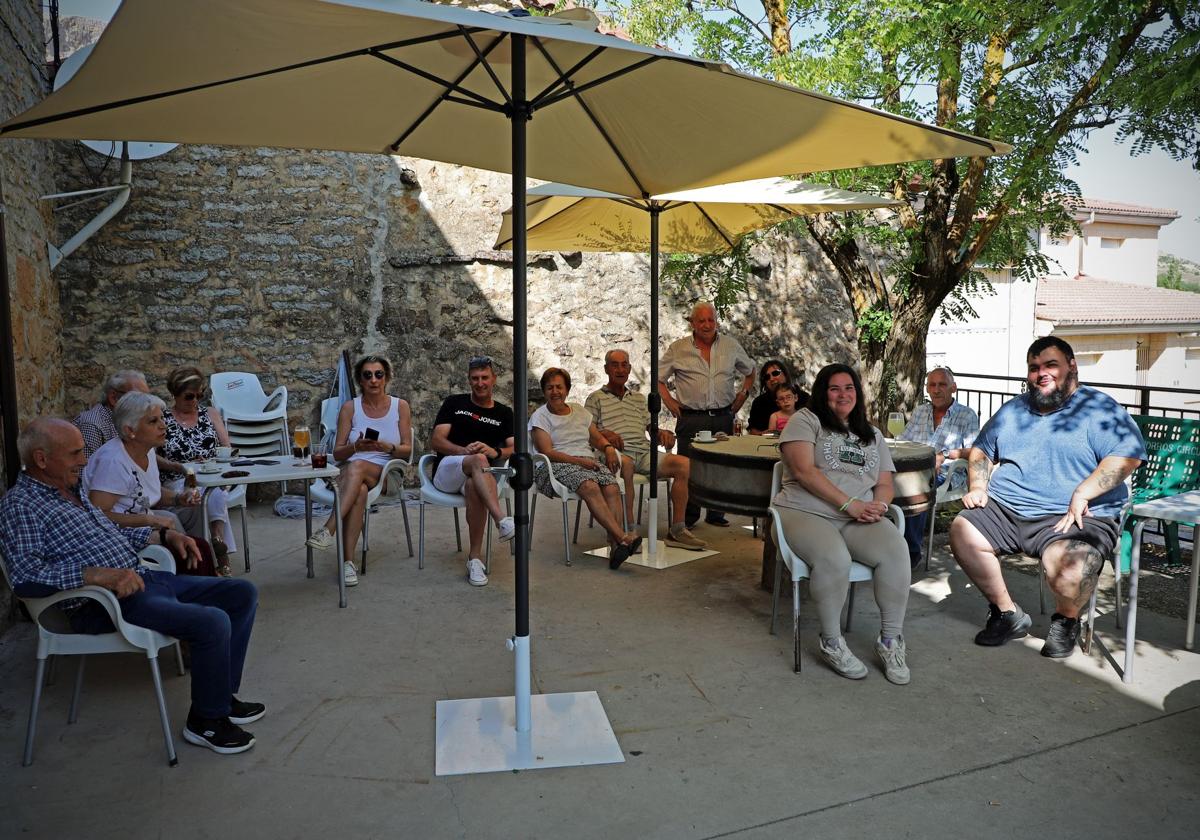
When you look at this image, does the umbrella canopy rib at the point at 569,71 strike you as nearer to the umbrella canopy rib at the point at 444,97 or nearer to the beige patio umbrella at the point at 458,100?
the beige patio umbrella at the point at 458,100

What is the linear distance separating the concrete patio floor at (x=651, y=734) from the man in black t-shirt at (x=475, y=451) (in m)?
0.49

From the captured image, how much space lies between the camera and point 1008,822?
2.49m

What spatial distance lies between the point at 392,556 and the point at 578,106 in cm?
288

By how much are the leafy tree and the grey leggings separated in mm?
2166

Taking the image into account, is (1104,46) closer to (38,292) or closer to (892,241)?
(892,241)

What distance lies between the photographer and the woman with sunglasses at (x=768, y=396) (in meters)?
5.83

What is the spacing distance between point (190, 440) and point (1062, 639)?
13.3 ft

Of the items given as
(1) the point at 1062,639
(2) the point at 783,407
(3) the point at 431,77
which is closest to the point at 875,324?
(2) the point at 783,407

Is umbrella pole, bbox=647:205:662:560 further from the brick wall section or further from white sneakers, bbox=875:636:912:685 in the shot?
the brick wall section

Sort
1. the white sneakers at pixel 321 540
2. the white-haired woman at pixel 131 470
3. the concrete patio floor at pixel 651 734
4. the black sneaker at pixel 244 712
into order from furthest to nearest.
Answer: the white sneakers at pixel 321 540 < the white-haired woman at pixel 131 470 < the black sneaker at pixel 244 712 < the concrete patio floor at pixel 651 734

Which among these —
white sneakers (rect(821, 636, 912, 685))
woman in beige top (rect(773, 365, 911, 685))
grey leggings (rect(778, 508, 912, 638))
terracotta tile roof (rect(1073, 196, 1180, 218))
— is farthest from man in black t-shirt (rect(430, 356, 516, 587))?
terracotta tile roof (rect(1073, 196, 1180, 218))

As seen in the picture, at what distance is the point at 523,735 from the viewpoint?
2.96 meters

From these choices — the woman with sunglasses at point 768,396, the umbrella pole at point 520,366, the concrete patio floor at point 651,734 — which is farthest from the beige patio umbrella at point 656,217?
the umbrella pole at point 520,366

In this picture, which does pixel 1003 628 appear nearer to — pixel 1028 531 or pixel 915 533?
pixel 1028 531
